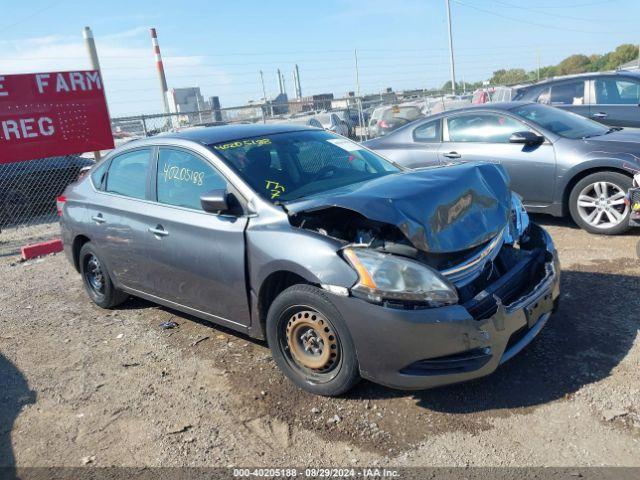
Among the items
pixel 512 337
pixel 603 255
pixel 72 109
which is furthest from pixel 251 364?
pixel 72 109

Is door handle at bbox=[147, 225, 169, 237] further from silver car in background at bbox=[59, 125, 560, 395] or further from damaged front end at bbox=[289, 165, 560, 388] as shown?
damaged front end at bbox=[289, 165, 560, 388]

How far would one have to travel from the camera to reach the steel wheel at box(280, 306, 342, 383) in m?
3.40

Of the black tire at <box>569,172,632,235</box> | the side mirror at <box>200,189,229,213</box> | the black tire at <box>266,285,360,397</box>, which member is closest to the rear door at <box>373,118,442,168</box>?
the black tire at <box>569,172,632,235</box>

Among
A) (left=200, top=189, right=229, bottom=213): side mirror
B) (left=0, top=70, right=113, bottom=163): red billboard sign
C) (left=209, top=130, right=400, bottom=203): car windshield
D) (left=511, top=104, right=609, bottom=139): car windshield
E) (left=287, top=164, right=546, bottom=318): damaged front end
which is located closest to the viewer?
(left=287, top=164, right=546, bottom=318): damaged front end

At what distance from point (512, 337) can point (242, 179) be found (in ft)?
6.69

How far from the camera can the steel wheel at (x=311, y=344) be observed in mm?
3396

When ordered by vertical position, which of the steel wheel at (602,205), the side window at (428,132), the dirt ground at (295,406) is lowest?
the dirt ground at (295,406)

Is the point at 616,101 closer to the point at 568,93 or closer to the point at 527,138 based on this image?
the point at 568,93

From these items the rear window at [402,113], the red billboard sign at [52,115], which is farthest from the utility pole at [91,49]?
the rear window at [402,113]

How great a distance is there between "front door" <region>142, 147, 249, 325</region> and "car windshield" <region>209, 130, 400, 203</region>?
223 millimetres

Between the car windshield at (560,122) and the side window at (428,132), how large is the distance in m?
1.01

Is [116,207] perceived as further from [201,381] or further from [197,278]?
[201,381]

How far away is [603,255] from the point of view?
567cm

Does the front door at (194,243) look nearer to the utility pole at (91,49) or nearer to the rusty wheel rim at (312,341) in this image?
the rusty wheel rim at (312,341)
